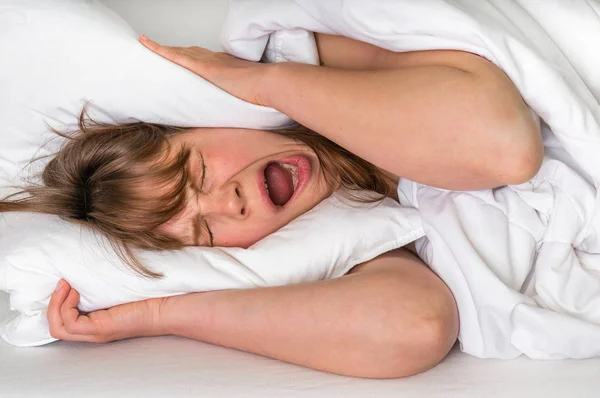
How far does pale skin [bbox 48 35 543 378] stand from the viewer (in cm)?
104

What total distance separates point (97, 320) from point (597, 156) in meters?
0.78

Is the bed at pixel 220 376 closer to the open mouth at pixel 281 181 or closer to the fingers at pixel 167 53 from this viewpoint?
the open mouth at pixel 281 181

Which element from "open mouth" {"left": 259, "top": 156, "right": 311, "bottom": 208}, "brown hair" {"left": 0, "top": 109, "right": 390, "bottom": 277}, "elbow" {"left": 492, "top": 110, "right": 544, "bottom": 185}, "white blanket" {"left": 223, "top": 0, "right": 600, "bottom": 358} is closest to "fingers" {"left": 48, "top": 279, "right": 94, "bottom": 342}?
"brown hair" {"left": 0, "top": 109, "right": 390, "bottom": 277}

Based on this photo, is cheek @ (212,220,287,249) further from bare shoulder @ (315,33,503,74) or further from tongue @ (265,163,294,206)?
bare shoulder @ (315,33,503,74)

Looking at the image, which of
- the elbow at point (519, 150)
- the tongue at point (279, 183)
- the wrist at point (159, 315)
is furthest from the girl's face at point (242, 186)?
the elbow at point (519, 150)

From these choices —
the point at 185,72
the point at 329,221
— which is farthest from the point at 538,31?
the point at 185,72

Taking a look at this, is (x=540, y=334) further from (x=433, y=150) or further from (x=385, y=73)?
(x=385, y=73)

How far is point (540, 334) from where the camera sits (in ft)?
3.46

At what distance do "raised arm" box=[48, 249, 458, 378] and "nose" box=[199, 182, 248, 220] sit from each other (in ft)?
0.42

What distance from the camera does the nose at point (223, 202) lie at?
4.00 feet

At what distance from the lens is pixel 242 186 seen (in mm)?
1235

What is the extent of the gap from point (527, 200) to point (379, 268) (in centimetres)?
24

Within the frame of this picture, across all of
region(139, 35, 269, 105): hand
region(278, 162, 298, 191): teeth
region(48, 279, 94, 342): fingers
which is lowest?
region(48, 279, 94, 342): fingers

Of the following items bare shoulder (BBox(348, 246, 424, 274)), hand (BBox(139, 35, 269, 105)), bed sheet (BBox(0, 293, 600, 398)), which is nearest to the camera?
bed sheet (BBox(0, 293, 600, 398))
